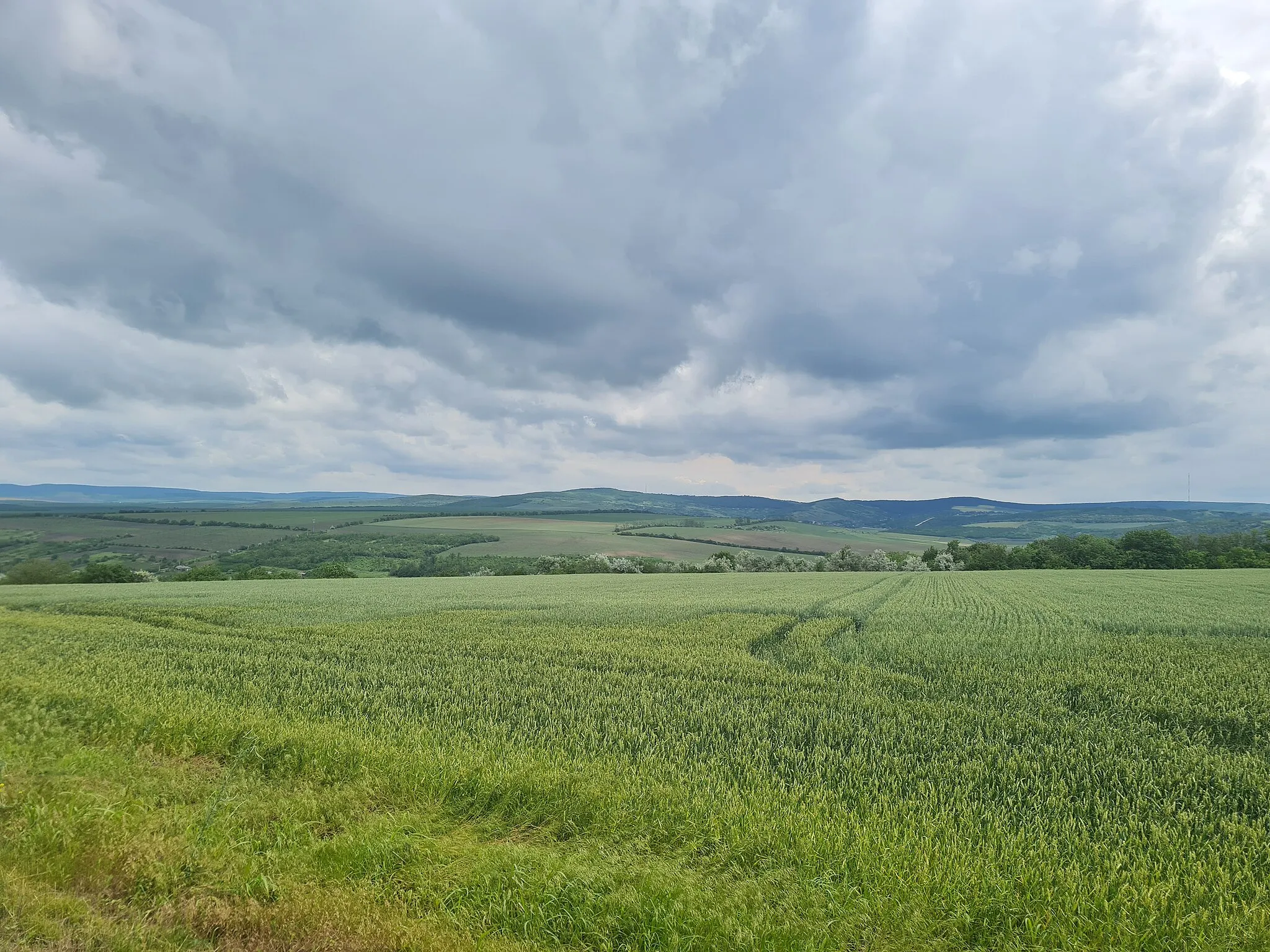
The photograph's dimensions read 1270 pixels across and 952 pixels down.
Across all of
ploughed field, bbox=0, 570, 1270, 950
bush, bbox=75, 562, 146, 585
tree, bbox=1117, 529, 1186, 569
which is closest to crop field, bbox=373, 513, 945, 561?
tree, bbox=1117, 529, 1186, 569

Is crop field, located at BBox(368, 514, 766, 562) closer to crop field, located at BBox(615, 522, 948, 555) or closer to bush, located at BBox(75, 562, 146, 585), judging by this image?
crop field, located at BBox(615, 522, 948, 555)

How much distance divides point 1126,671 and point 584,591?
1158 inches

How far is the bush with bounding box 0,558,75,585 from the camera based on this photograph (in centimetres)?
6444

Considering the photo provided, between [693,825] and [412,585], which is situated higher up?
[693,825]

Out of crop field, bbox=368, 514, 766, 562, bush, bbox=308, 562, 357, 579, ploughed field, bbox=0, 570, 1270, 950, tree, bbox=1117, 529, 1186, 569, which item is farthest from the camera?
crop field, bbox=368, 514, 766, 562

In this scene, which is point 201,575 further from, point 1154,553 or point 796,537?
point 1154,553

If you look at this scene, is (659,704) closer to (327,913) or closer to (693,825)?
(693,825)

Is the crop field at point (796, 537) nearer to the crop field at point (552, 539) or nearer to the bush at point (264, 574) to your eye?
the crop field at point (552, 539)

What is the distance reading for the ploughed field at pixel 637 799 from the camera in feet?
15.5

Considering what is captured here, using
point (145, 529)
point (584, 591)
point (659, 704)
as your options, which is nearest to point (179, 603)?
point (584, 591)

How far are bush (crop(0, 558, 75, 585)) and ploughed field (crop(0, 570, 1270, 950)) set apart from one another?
69.6 metres

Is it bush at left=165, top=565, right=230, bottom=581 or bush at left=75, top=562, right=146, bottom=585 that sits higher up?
bush at left=75, top=562, right=146, bottom=585

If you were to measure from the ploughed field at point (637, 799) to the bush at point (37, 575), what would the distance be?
69.6 meters

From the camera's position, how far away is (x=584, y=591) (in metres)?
38.8
